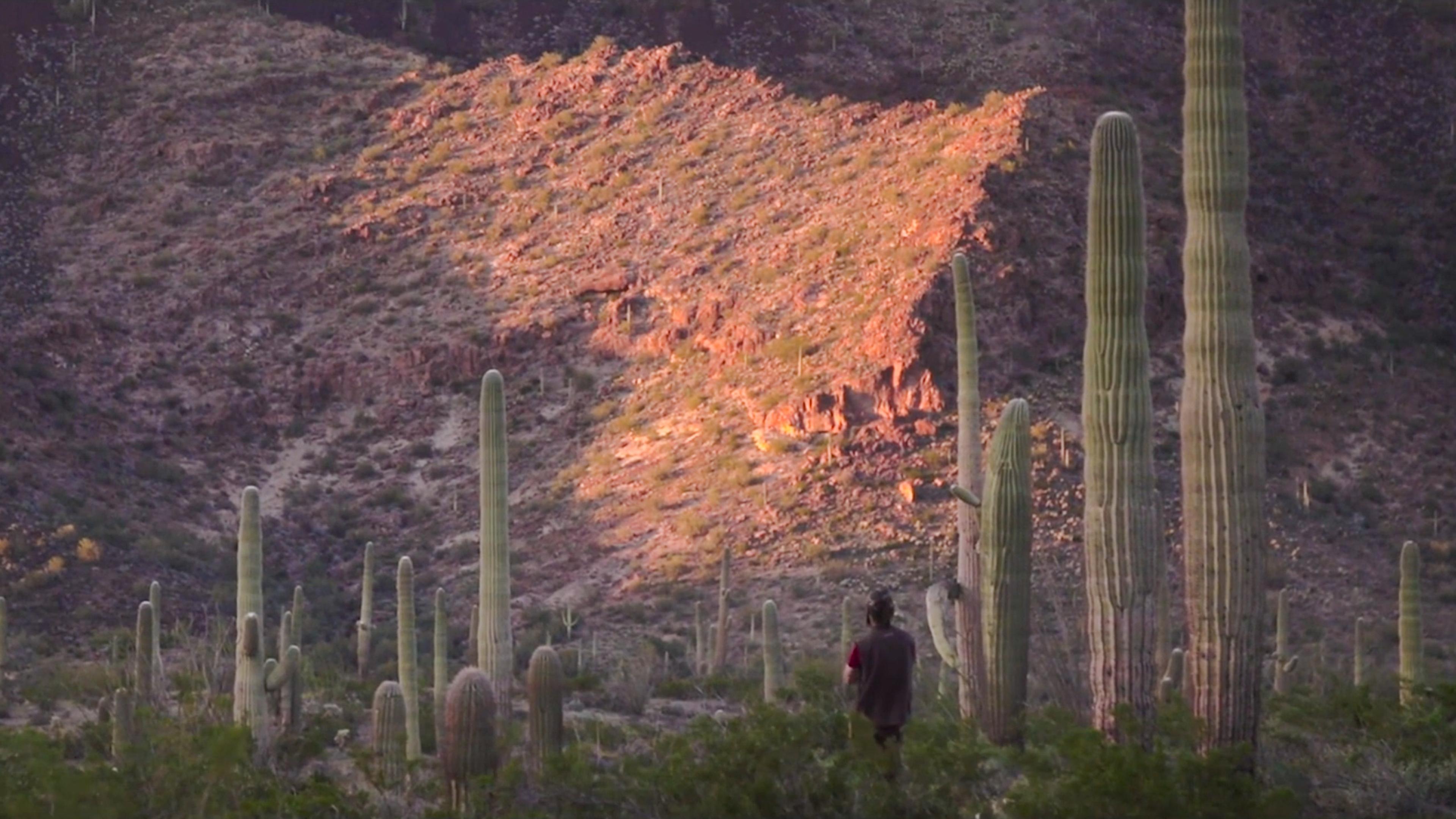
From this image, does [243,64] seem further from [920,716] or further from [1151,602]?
[1151,602]

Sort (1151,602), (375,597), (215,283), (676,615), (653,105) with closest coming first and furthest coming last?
(1151,602)
(676,615)
(375,597)
(215,283)
(653,105)

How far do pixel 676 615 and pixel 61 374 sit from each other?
1340 centimetres

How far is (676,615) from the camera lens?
29.5 m

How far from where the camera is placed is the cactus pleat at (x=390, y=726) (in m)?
14.7

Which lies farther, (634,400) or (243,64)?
(243,64)

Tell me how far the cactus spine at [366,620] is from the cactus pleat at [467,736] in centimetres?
952

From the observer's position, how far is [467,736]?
13.1 metres

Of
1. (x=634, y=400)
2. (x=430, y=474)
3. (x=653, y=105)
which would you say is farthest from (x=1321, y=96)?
(x=430, y=474)

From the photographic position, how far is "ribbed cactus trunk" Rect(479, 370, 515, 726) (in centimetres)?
1781

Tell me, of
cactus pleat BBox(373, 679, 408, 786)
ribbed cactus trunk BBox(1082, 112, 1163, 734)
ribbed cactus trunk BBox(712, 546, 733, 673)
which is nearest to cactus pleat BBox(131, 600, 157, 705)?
cactus pleat BBox(373, 679, 408, 786)

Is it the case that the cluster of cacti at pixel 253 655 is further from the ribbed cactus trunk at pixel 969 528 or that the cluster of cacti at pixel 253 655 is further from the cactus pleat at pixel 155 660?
the ribbed cactus trunk at pixel 969 528

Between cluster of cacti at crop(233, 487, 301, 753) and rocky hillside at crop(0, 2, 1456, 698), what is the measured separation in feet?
34.2

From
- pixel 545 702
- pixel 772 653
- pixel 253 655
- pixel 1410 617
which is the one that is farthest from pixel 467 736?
pixel 1410 617

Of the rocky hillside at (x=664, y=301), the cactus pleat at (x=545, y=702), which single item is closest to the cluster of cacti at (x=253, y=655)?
the cactus pleat at (x=545, y=702)
